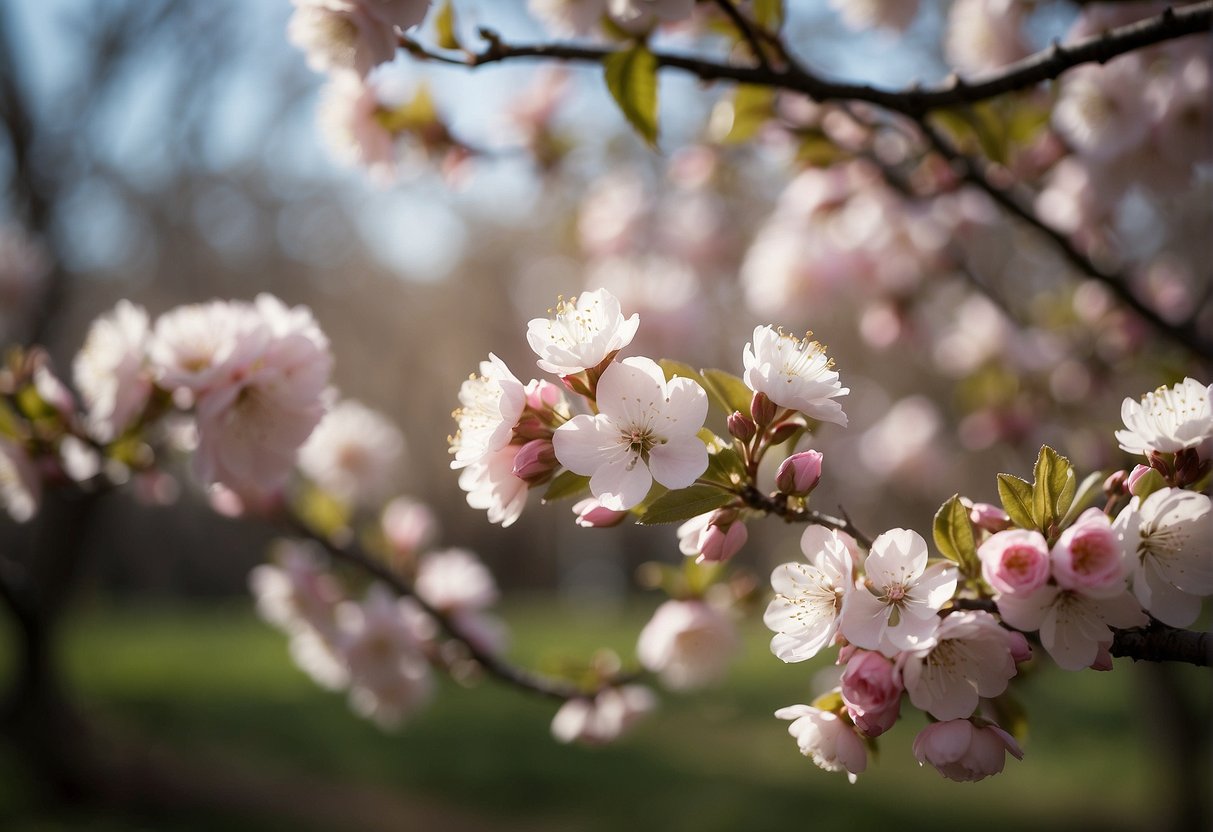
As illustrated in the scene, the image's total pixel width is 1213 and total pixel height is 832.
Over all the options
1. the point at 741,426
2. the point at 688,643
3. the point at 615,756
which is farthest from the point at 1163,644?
the point at 615,756

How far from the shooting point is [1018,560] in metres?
0.73

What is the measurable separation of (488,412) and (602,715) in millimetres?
608

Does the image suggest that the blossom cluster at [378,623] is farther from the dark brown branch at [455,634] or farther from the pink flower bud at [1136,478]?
the pink flower bud at [1136,478]

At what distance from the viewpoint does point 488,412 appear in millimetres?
924

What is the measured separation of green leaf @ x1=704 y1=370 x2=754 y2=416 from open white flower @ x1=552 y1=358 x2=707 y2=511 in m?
0.08

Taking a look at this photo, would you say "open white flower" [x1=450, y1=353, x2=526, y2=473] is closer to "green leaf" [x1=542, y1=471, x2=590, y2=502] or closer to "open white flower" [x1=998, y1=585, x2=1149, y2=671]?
"green leaf" [x1=542, y1=471, x2=590, y2=502]

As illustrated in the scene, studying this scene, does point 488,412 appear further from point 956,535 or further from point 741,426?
point 956,535

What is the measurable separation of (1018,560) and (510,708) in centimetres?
494

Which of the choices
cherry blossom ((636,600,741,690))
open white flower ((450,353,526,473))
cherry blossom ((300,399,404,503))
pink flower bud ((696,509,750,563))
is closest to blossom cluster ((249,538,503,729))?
cherry blossom ((300,399,404,503))

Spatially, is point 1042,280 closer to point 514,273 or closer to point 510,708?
point 510,708

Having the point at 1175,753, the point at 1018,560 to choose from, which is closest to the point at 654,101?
the point at 1018,560

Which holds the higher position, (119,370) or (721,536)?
(119,370)

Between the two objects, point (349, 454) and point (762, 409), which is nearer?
point (762, 409)

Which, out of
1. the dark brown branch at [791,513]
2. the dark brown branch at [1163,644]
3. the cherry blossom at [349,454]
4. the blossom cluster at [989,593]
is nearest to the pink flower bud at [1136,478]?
the blossom cluster at [989,593]
